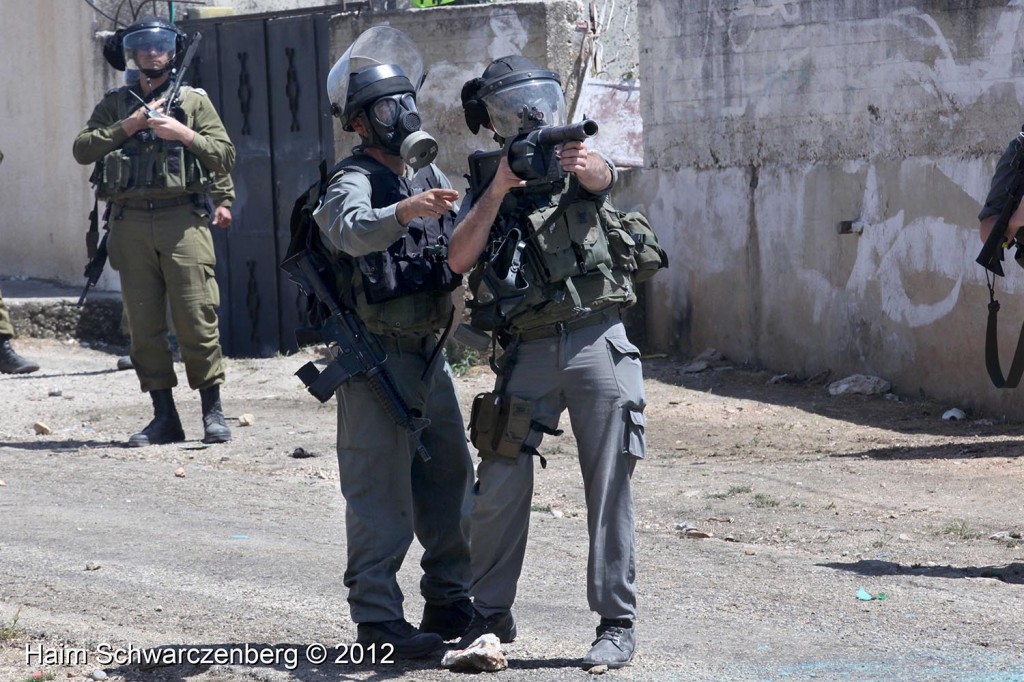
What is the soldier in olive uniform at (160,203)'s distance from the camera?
7.35m

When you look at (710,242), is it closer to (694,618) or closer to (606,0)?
(606,0)

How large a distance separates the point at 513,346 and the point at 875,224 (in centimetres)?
518

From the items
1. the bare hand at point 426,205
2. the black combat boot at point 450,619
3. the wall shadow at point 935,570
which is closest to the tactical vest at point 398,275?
the bare hand at point 426,205

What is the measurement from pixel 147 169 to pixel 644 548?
3422mm

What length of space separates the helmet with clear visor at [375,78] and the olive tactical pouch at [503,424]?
0.85 metres

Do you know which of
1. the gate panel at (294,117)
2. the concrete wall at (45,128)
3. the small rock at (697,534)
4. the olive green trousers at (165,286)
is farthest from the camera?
the concrete wall at (45,128)

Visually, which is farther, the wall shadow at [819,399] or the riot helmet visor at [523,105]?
the wall shadow at [819,399]

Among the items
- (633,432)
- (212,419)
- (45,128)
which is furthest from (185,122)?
(45,128)

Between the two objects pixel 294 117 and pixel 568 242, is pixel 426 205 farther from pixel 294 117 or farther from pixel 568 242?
pixel 294 117

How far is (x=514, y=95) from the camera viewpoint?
12.7ft

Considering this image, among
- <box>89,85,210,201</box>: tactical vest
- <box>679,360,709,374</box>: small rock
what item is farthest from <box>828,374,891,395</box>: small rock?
<box>89,85,210,201</box>: tactical vest

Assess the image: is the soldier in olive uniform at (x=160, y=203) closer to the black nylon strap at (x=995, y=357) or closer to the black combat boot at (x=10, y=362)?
the black combat boot at (x=10, y=362)

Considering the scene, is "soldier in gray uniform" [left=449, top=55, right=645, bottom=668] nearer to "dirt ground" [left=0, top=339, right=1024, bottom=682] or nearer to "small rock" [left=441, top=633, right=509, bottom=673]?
"small rock" [left=441, top=633, right=509, bottom=673]

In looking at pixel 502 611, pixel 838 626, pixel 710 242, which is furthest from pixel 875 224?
pixel 502 611
